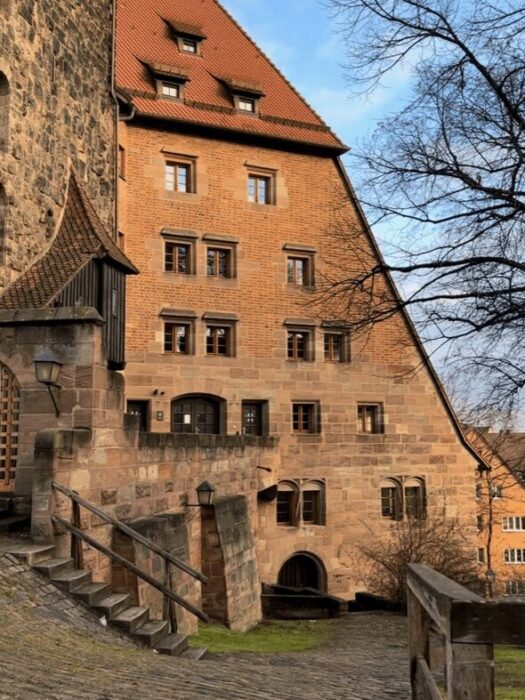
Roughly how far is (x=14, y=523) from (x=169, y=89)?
18163 millimetres

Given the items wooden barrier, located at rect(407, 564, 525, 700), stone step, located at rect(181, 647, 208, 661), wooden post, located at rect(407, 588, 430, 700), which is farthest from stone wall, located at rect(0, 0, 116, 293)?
wooden barrier, located at rect(407, 564, 525, 700)

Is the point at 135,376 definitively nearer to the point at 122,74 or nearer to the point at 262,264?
the point at 262,264

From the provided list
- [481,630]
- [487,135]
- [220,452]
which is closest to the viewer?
[481,630]

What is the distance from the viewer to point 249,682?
5848mm

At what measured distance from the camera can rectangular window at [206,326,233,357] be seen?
23.7 m

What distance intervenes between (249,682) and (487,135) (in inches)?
295

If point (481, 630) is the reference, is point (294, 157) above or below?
above

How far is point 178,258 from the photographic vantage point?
23.6 m

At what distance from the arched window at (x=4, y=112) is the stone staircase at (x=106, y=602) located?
6.98 m

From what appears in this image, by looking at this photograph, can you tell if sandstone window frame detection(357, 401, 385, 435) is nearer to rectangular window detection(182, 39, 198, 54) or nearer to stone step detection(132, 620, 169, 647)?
rectangular window detection(182, 39, 198, 54)

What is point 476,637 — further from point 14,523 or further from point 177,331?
point 177,331

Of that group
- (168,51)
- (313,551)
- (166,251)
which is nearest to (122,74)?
(168,51)

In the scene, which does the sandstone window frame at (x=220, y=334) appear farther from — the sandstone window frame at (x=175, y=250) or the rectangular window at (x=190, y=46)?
the rectangular window at (x=190, y=46)

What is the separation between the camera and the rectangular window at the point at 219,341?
23656 mm
